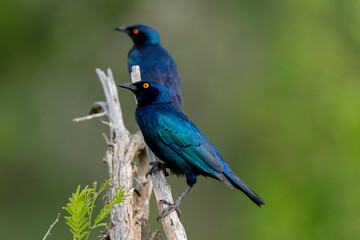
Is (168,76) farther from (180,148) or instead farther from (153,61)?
(180,148)

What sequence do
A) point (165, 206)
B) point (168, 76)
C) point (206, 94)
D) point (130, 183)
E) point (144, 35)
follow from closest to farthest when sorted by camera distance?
point (165, 206)
point (130, 183)
point (168, 76)
point (144, 35)
point (206, 94)

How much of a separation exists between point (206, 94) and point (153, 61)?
5176mm

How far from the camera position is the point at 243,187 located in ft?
14.4

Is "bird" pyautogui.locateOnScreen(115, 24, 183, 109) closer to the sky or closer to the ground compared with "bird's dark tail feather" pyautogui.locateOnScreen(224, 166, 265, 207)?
closer to the sky

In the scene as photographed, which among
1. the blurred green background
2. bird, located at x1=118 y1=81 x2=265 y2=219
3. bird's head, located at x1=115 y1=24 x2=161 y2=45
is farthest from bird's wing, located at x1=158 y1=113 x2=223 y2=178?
the blurred green background

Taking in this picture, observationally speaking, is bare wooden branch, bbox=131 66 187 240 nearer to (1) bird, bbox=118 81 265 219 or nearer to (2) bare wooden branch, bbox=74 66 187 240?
(2) bare wooden branch, bbox=74 66 187 240

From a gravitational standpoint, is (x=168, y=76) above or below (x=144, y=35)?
below

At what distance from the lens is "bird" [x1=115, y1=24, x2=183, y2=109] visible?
6423 millimetres

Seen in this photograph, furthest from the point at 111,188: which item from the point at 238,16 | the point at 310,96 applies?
the point at 238,16

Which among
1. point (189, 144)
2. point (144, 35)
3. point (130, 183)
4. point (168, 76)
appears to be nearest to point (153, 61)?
point (168, 76)

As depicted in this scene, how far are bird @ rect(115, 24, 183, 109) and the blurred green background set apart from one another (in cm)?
343

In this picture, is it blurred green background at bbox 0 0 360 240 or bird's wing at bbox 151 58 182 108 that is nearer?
bird's wing at bbox 151 58 182 108

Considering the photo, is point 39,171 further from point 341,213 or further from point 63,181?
point 341,213

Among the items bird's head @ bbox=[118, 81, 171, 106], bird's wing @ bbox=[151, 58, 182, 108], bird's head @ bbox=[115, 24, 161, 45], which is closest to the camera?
bird's head @ bbox=[118, 81, 171, 106]
